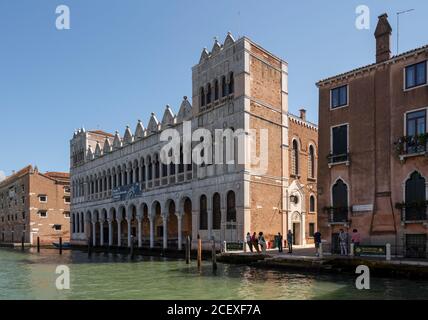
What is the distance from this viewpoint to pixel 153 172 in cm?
3672

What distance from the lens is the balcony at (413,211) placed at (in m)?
19.1

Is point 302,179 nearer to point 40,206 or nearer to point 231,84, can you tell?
point 231,84

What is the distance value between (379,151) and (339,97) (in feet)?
11.7

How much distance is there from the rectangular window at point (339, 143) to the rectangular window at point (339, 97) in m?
1.14

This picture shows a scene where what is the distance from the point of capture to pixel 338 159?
74.3 ft

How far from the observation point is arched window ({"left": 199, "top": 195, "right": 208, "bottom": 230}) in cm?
3089

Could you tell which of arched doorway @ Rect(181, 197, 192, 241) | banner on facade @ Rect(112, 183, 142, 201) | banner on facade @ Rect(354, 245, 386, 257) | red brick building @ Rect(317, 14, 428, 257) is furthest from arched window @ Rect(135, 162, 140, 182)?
banner on facade @ Rect(354, 245, 386, 257)

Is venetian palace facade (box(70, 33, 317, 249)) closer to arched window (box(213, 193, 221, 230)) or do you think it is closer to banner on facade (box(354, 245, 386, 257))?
arched window (box(213, 193, 221, 230))

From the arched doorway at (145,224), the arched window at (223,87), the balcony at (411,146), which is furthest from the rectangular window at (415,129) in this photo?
the arched doorway at (145,224)

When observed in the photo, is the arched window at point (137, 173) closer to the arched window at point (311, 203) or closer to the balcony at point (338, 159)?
the arched window at point (311, 203)

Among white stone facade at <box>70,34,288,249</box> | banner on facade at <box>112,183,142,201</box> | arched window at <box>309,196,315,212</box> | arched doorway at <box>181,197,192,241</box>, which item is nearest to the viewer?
white stone facade at <box>70,34,288,249</box>

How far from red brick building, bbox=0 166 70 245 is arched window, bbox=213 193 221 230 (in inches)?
1472
